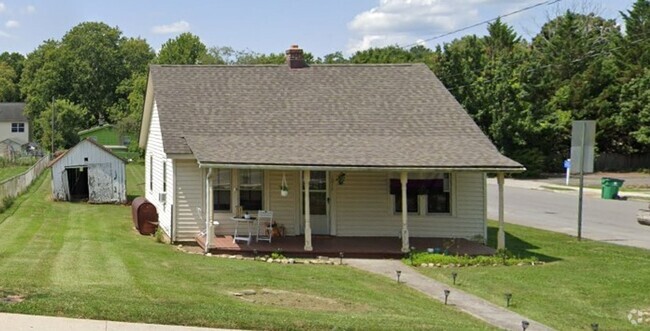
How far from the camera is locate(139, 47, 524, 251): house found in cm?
1656

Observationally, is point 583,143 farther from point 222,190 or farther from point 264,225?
point 222,190

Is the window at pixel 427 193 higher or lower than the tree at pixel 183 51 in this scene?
lower

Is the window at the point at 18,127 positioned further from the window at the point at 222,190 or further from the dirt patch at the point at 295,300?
the dirt patch at the point at 295,300

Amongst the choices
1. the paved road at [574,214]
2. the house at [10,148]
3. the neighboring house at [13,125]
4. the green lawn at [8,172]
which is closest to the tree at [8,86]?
the neighboring house at [13,125]

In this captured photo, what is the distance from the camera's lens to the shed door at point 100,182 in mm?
28594

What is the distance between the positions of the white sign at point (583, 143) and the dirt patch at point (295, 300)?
10.7 meters

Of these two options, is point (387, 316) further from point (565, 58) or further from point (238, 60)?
point (238, 60)

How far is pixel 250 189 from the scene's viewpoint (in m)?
18.4

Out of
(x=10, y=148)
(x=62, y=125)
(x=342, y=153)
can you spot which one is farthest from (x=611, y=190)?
(x=10, y=148)

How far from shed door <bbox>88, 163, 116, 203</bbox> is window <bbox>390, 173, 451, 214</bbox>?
48.9 feet

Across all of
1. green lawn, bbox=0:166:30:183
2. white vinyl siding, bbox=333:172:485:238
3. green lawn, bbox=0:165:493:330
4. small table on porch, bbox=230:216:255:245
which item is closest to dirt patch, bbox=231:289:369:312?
green lawn, bbox=0:165:493:330

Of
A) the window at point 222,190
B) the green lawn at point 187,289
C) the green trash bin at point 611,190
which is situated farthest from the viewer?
the green trash bin at point 611,190

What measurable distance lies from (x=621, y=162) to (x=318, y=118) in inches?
1683

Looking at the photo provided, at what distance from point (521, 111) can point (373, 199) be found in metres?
34.8
